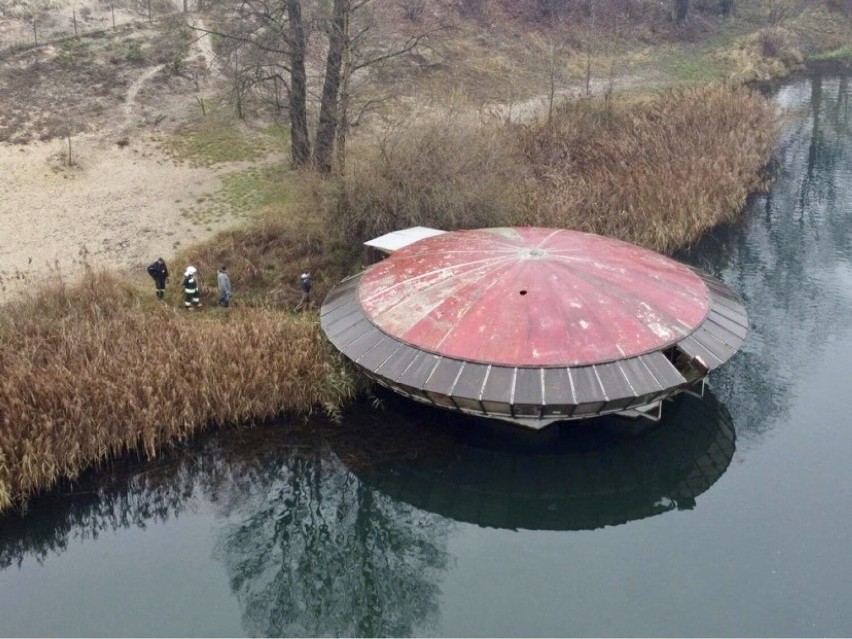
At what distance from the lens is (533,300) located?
18438mm

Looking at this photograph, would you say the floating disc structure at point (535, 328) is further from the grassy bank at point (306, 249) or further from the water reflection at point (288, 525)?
the water reflection at point (288, 525)

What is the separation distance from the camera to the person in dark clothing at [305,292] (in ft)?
77.9

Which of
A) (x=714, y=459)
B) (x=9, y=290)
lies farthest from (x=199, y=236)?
(x=714, y=459)

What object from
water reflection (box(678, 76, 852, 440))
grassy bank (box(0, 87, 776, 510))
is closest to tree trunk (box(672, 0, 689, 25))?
water reflection (box(678, 76, 852, 440))

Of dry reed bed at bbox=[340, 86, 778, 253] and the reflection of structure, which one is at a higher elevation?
dry reed bed at bbox=[340, 86, 778, 253]

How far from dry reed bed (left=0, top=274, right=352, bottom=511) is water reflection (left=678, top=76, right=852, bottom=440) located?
41.6ft

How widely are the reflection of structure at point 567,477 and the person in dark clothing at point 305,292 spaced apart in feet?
20.1

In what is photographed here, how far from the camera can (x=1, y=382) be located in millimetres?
17500

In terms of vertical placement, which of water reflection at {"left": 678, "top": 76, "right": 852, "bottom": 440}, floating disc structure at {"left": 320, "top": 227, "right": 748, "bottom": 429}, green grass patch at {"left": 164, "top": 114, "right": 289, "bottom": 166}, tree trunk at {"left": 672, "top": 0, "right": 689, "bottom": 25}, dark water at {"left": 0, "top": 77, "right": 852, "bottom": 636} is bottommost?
dark water at {"left": 0, "top": 77, "right": 852, "bottom": 636}

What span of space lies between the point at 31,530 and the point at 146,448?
3.09m

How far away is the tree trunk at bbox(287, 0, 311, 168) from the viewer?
30.5 meters

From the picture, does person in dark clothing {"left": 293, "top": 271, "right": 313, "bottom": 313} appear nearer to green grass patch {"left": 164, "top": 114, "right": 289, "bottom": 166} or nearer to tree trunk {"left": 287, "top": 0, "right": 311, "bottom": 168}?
tree trunk {"left": 287, "top": 0, "right": 311, "bottom": 168}

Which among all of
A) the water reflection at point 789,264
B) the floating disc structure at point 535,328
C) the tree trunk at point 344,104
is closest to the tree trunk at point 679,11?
the water reflection at point 789,264

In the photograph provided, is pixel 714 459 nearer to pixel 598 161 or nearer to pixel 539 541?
pixel 539 541
